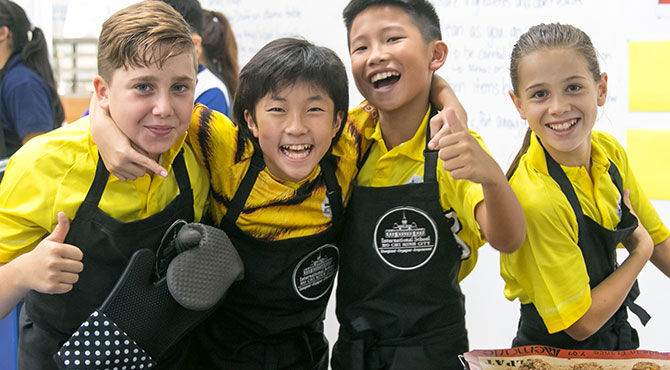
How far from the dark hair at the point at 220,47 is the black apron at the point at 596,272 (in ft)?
4.56

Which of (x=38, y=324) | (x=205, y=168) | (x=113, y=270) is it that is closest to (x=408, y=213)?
(x=205, y=168)

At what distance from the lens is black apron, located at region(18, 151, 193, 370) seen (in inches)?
42.8

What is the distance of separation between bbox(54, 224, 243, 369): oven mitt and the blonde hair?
307mm

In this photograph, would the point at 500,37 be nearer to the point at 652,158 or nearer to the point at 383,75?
the point at 652,158

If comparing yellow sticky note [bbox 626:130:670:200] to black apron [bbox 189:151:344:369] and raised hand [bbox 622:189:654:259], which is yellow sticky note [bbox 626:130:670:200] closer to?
raised hand [bbox 622:189:654:259]

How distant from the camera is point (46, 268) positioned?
1.00m

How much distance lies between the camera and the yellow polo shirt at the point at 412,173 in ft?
3.91

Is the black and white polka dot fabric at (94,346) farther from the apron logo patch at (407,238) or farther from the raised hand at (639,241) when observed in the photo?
the raised hand at (639,241)

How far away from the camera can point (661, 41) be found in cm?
174

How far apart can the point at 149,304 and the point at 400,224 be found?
0.49 metres

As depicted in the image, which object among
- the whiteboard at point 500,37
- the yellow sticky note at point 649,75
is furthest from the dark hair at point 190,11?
the yellow sticky note at point 649,75

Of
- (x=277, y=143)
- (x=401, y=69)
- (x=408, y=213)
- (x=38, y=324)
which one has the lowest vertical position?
(x=38, y=324)

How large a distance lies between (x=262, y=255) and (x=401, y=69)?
47cm

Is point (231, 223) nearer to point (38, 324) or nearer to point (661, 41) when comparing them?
point (38, 324)
